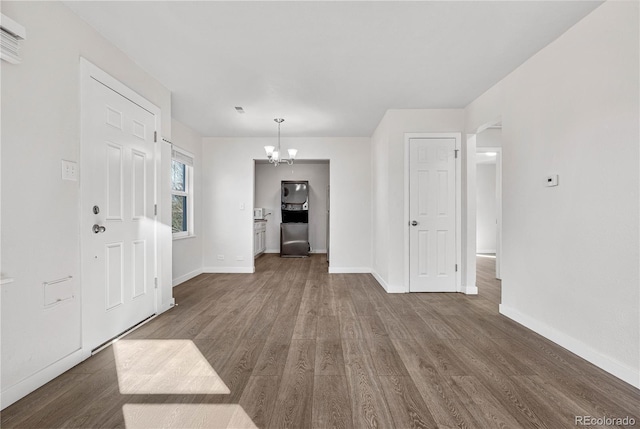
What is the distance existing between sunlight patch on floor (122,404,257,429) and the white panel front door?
10.1 ft

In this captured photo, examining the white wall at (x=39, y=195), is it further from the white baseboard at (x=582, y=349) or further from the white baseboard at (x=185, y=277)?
the white baseboard at (x=582, y=349)

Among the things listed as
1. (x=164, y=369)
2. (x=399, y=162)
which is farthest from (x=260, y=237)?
(x=164, y=369)

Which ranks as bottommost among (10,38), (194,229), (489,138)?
(194,229)

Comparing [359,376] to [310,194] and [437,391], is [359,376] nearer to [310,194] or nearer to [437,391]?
[437,391]

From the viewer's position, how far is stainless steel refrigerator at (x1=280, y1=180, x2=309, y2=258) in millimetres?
7875

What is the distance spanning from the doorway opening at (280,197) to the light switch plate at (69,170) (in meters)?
6.43

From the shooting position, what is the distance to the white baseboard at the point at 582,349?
1882 mm

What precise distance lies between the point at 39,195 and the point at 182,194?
319 cm

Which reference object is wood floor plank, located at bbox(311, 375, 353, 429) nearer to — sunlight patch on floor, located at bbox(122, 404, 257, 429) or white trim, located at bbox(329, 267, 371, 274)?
sunlight patch on floor, located at bbox(122, 404, 257, 429)

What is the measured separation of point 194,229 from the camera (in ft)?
17.4

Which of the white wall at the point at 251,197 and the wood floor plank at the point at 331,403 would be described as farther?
the white wall at the point at 251,197

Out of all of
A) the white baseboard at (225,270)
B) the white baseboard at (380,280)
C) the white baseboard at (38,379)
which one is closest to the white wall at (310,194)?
the white baseboard at (225,270)

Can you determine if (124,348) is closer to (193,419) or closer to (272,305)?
(193,419)

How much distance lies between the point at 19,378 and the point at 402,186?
396 centimetres
